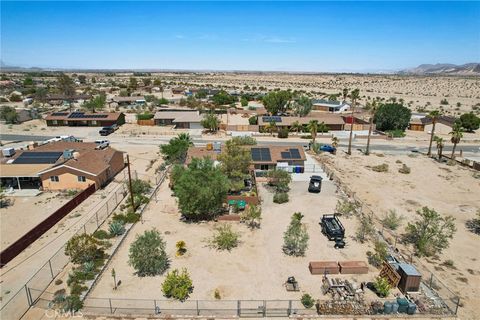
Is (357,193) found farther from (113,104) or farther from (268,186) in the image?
(113,104)

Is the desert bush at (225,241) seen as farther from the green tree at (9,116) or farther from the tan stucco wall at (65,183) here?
the green tree at (9,116)

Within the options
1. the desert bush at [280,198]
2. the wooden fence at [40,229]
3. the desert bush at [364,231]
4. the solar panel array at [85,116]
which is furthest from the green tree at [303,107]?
the wooden fence at [40,229]

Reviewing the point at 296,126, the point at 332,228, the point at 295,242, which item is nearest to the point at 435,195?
the point at 332,228

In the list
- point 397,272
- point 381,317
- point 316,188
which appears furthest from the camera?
point 316,188

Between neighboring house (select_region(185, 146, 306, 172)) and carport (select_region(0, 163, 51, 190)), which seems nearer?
carport (select_region(0, 163, 51, 190))

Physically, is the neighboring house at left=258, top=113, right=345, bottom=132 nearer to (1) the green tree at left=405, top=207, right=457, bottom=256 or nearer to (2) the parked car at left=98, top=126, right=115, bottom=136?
(2) the parked car at left=98, top=126, right=115, bottom=136

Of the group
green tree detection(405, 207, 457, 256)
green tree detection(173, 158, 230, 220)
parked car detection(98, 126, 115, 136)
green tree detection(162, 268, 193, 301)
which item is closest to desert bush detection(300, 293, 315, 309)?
green tree detection(162, 268, 193, 301)

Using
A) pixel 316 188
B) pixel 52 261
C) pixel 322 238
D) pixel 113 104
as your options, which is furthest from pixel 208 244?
pixel 113 104
